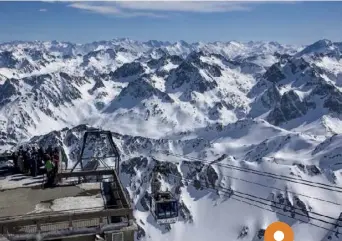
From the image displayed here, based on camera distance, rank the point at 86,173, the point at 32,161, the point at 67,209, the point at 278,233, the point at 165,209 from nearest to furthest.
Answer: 1. the point at 278,233
2. the point at 67,209
3. the point at 86,173
4. the point at 32,161
5. the point at 165,209

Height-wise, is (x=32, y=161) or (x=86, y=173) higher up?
(x=86, y=173)

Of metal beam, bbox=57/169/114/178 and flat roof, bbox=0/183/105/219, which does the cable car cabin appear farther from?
flat roof, bbox=0/183/105/219

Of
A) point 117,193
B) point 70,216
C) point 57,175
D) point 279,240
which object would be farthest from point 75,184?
point 279,240

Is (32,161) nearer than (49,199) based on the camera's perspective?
No

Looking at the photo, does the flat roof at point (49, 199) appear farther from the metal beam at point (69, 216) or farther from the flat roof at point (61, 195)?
the metal beam at point (69, 216)

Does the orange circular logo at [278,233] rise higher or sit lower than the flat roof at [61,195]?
higher

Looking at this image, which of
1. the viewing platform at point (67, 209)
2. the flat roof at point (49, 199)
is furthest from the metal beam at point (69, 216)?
the flat roof at point (49, 199)

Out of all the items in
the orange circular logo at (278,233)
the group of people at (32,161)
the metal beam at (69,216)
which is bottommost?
the group of people at (32,161)

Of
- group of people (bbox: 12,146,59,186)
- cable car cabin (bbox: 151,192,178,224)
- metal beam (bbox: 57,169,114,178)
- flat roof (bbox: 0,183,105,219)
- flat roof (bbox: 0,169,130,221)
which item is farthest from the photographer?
cable car cabin (bbox: 151,192,178,224)

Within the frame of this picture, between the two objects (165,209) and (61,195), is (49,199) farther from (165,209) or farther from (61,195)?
(165,209)

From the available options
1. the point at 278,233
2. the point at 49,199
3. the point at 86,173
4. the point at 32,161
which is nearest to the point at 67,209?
the point at 49,199

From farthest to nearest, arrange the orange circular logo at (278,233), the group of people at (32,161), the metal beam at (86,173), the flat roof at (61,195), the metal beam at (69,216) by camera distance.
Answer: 1. the group of people at (32,161)
2. the metal beam at (86,173)
3. the flat roof at (61,195)
4. the metal beam at (69,216)
5. the orange circular logo at (278,233)

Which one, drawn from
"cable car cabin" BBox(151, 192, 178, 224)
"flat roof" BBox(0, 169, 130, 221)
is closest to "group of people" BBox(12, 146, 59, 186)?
"flat roof" BBox(0, 169, 130, 221)
